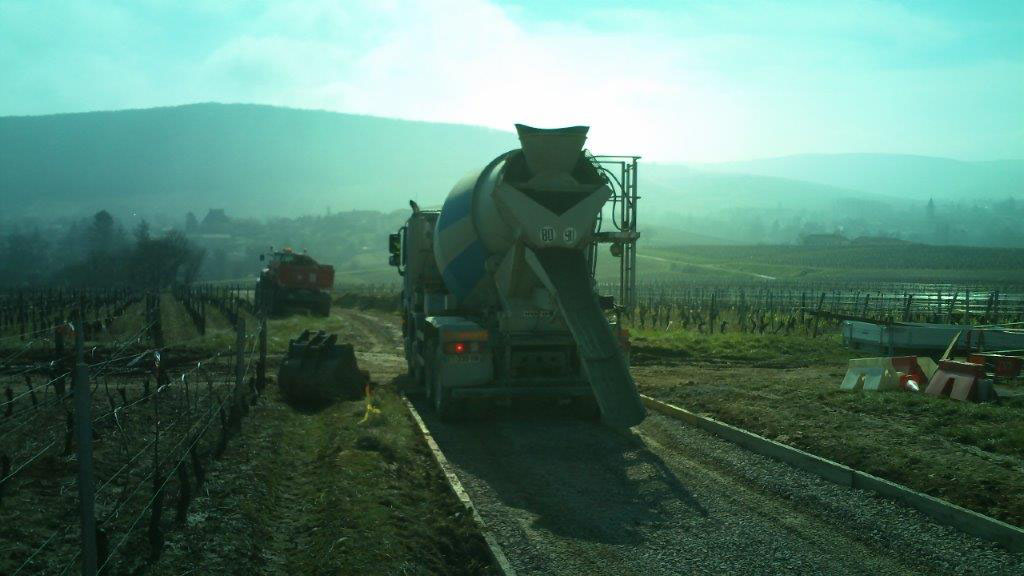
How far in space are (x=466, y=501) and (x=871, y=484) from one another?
396cm

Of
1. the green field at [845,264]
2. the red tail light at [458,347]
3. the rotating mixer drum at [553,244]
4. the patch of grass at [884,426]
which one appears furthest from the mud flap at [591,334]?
the green field at [845,264]

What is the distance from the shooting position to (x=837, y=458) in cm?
927

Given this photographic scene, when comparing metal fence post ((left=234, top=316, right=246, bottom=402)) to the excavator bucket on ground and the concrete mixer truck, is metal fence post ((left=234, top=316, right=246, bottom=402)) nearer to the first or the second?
the excavator bucket on ground

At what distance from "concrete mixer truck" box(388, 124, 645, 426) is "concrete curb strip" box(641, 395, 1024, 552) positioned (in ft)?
4.69

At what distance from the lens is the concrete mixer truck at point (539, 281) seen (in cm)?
1105

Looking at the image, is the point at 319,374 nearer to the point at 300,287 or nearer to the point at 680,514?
the point at 680,514

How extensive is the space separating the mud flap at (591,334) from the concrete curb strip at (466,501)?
2.04m

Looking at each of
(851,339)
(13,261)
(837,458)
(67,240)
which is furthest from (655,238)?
(837,458)

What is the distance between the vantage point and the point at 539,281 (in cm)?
1178

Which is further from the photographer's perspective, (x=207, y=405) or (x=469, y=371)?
(x=207, y=405)

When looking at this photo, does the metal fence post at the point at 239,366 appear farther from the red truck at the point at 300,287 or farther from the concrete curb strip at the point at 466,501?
the red truck at the point at 300,287

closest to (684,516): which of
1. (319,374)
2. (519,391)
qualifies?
(519,391)

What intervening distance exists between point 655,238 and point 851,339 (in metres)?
166

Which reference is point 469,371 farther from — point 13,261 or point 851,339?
point 13,261
